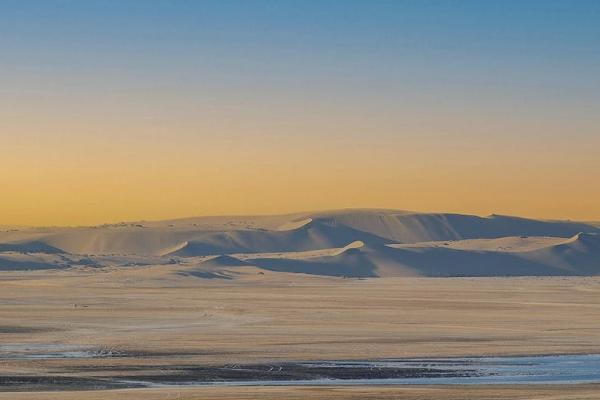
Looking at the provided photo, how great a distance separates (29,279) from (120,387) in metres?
93.9

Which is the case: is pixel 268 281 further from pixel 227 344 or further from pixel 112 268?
pixel 227 344

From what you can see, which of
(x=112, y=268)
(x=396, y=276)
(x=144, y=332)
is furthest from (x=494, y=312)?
(x=396, y=276)

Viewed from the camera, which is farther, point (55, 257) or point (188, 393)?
point (55, 257)

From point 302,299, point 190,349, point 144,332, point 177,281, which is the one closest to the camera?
point 190,349

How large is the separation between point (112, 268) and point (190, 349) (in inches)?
4294

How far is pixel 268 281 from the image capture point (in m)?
138

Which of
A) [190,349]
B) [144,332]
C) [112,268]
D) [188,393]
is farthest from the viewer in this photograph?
[112,268]

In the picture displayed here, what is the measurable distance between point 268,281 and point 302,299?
4455 centimetres

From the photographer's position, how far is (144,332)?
196 ft

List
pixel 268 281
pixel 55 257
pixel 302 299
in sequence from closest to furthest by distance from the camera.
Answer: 1. pixel 302 299
2. pixel 268 281
3. pixel 55 257

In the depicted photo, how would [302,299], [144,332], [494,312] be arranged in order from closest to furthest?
1. [144,332]
2. [494,312]
3. [302,299]

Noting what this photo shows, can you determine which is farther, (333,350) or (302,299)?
(302,299)

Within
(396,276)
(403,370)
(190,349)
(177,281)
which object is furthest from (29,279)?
(403,370)

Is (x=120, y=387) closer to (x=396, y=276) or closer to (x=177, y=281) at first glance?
(x=177, y=281)
